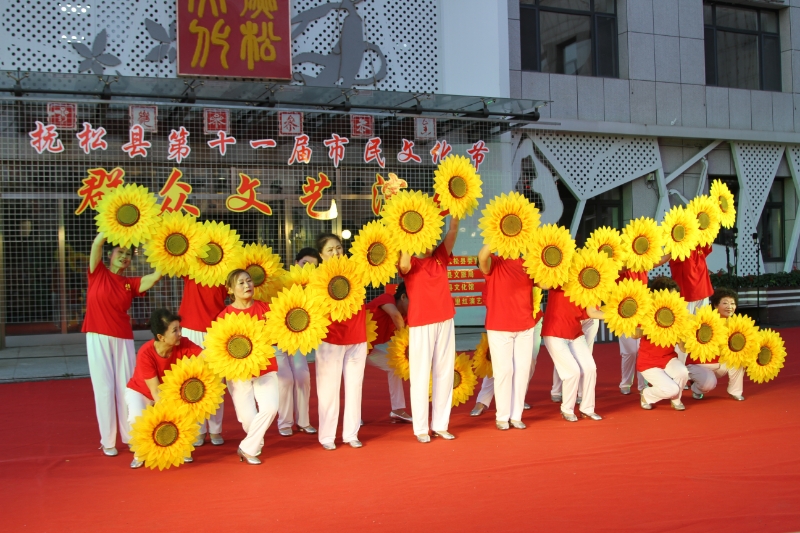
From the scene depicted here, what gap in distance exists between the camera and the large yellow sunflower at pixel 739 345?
Result: 7043 mm

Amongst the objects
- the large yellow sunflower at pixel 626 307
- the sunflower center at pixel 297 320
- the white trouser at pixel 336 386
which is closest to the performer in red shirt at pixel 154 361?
the sunflower center at pixel 297 320

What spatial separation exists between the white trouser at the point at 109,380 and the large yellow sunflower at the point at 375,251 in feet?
5.91

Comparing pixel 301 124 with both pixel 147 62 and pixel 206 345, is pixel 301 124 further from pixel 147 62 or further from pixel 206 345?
pixel 206 345

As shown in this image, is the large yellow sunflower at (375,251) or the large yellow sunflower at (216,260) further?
the large yellow sunflower at (216,260)

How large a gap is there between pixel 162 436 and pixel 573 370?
3.15 metres

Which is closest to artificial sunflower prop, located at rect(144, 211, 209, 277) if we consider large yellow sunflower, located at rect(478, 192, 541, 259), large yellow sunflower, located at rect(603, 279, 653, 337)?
large yellow sunflower, located at rect(478, 192, 541, 259)

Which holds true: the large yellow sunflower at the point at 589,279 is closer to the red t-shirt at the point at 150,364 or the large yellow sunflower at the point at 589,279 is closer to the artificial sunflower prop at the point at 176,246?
the artificial sunflower prop at the point at 176,246

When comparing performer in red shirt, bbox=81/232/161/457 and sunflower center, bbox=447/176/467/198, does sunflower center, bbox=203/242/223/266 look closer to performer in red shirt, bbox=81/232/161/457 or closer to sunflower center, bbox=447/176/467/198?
performer in red shirt, bbox=81/232/161/457

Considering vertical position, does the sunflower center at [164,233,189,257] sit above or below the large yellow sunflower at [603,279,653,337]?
above

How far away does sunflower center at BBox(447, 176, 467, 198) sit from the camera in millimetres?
5840

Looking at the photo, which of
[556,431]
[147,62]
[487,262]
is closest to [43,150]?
[147,62]

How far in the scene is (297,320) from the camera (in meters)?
5.62

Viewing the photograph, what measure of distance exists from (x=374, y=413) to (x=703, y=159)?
1041cm

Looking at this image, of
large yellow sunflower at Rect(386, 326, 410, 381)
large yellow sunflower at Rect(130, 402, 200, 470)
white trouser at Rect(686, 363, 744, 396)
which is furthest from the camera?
white trouser at Rect(686, 363, 744, 396)
